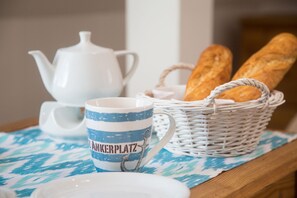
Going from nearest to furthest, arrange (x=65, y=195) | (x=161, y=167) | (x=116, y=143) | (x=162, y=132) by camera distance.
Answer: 1. (x=65, y=195)
2. (x=116, y=143)
3. (x=161, y=167)
4. (x=162, y=132)

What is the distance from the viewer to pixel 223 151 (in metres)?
1.05

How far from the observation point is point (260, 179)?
0.95 metres

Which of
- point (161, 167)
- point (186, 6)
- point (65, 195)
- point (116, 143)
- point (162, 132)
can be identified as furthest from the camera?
point (186, 6)

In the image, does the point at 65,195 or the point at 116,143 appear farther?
the point at 116,143

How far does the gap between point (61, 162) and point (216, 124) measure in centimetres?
29

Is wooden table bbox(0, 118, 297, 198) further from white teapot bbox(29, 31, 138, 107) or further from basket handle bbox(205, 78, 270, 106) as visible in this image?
white teapot bbox(29, 31, 138, 107)

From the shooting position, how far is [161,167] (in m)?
0.99

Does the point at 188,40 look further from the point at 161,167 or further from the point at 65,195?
the point at 65,195

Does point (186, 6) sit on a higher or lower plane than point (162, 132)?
higher

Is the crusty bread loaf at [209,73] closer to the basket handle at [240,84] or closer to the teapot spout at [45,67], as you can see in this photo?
the basket handle at [240,84]

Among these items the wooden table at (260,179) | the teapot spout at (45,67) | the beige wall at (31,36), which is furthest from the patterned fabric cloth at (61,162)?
the beige wall at (31,36)

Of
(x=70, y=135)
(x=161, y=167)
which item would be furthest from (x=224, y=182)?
(x=70, y=135)

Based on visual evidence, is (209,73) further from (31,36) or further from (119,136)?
(31,36)

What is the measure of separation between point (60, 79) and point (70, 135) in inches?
4.6
